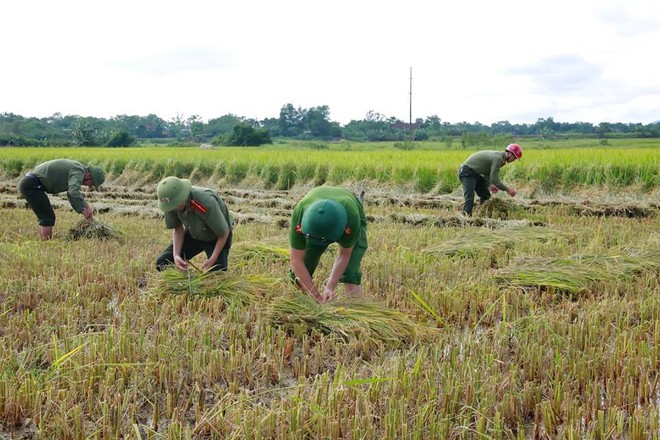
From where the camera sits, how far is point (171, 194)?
13.2 ft

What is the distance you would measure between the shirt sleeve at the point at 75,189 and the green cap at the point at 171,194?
2.78m

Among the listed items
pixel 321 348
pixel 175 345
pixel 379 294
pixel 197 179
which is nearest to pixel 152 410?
pixel 175 345

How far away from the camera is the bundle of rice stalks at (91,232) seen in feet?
22.0

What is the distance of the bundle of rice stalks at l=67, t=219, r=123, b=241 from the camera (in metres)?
6.70

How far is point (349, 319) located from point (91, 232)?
431 cm

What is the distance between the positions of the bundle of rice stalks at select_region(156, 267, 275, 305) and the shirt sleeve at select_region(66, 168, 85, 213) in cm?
262

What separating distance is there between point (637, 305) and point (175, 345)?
9.80ft

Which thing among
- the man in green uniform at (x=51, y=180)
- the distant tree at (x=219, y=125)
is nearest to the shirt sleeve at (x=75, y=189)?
the man in green uniform at (x=51, y=180)

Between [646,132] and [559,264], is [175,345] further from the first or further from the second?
[646,132]

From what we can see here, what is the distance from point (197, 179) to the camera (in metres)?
14.6

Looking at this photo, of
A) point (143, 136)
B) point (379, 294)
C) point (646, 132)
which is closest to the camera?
point (379, 294)

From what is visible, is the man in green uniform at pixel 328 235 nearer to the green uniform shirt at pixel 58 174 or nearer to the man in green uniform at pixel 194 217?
the man in green uniform at pixel 194 217

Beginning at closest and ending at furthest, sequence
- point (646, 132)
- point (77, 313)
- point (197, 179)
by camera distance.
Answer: point (77, 313) → point (197, 179) → point (646, 132)

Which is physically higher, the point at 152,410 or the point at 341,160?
the point at 341,160
